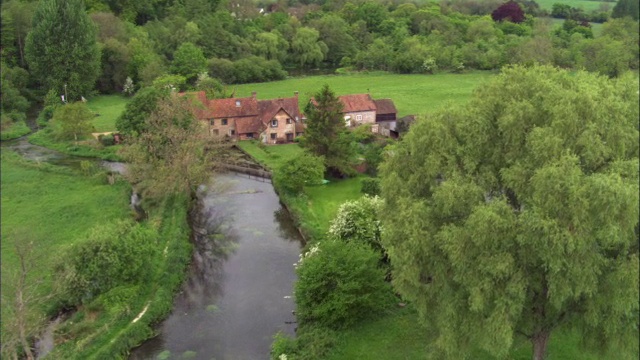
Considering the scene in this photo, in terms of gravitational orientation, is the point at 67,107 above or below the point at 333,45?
below

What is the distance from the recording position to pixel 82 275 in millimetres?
26531

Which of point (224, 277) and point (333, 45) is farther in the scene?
point (333, 45)

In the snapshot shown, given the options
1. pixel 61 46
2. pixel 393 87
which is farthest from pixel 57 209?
pixel 393 87

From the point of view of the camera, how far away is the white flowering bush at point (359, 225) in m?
30.3

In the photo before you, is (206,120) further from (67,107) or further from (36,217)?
(36,217)

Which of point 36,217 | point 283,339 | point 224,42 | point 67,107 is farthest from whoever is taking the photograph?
point 224,42

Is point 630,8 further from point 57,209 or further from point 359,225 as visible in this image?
point 57,209

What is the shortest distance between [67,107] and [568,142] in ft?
153

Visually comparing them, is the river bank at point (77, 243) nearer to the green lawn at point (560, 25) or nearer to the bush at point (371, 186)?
the bush at point (371, 186)

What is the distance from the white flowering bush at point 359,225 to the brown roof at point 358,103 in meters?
27.7

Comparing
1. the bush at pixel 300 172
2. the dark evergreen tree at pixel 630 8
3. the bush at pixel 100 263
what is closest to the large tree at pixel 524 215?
the dark evergreen tree at pixel 630 8

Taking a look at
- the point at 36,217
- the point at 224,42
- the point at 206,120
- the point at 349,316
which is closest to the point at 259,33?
the point at 224,42

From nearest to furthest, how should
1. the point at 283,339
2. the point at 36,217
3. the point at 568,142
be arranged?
the point at 568,142 → the point at 283,339 → the point at 36,217

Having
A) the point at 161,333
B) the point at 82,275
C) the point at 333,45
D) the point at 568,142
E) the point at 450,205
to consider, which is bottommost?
the point at 161,333
